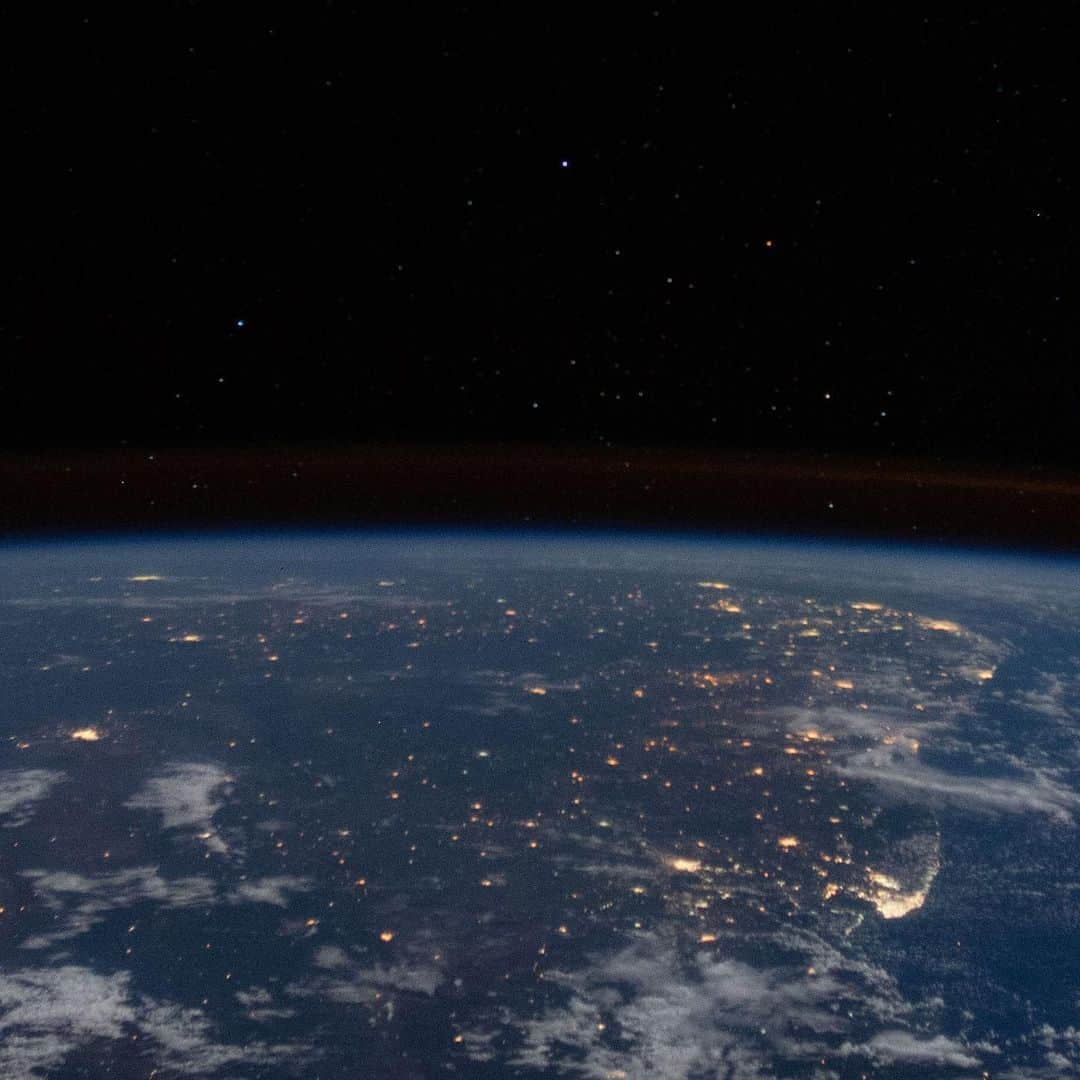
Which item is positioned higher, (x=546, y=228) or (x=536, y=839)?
(x=546, y=228)

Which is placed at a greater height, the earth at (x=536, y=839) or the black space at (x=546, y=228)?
the black space at (x=546, y=228)

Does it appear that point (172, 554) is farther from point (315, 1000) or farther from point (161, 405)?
point (315, 1000)

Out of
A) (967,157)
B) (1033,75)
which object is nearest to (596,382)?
(967,157)

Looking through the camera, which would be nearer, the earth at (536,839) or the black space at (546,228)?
the earth at (536,839)

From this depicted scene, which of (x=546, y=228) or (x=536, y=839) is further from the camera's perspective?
(x=546, y=228)
